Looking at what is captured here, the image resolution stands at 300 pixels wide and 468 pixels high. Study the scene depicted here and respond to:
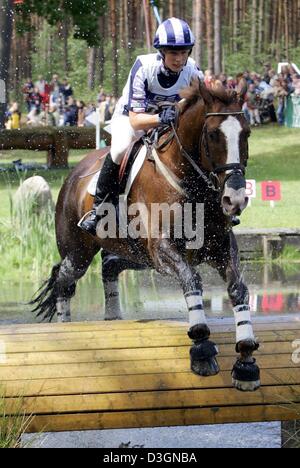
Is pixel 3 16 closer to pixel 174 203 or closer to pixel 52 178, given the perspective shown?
pixel 52 178

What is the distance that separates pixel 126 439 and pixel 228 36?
4885cm

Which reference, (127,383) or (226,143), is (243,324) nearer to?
(127,383)

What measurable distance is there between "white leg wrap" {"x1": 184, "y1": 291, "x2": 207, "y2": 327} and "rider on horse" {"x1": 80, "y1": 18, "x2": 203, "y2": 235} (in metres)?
1.08

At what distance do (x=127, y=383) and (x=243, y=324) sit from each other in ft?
2.47

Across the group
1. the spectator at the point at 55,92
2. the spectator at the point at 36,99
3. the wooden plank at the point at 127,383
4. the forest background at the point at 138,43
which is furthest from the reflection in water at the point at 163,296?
the forest background at the point at 138,43

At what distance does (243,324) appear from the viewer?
16.1 ft

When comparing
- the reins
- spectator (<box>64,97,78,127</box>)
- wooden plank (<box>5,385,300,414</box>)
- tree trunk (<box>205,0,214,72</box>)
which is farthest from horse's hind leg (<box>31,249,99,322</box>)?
tree trunk (<box>205,0,214,72</box>)

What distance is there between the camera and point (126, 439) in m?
5.75

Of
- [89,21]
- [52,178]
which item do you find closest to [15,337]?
[52,178]

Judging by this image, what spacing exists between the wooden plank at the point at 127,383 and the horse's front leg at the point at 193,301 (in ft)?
0.23

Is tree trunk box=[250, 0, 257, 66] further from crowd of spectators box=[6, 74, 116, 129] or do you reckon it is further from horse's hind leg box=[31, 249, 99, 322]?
horse's hind leg box=[31, 249, 99, 322]

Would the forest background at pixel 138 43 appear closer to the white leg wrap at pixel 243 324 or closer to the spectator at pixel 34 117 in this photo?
the spectator at pixel 34 117

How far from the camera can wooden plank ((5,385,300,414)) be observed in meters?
4.38

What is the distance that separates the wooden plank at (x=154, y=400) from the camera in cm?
438
